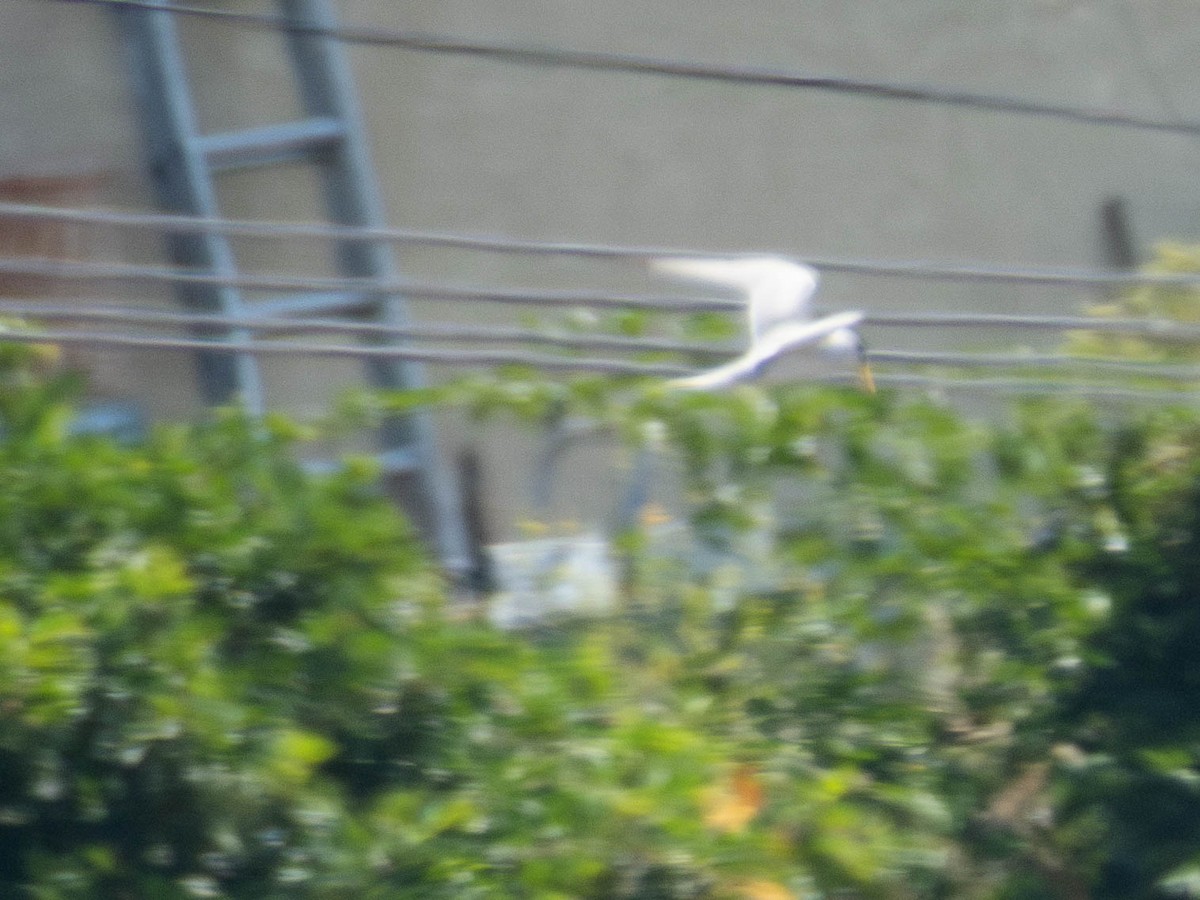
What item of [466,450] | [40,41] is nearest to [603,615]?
[466,450]

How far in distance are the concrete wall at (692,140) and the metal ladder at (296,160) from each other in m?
0.08

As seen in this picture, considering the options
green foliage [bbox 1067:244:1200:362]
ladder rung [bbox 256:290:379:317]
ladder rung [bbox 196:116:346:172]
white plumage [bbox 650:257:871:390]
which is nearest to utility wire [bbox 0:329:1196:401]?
white plumage [bbox 650:257:871:390]

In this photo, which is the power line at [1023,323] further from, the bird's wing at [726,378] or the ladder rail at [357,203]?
the ladder rail at [357,203]

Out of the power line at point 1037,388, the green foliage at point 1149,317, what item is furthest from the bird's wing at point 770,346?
the green foliage at point 1149,317

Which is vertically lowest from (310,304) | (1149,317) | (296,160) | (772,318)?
(772,318)

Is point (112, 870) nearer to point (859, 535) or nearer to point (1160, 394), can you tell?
point (859, 535)

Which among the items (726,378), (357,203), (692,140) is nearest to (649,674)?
(726,378)

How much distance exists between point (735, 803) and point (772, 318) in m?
1.18

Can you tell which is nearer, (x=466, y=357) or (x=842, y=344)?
(x=842, y=344)

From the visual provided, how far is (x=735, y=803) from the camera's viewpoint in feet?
12.1

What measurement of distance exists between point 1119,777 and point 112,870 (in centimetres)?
224

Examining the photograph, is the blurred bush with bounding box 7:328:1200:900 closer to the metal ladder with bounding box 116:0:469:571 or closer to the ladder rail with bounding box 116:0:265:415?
the metal ladder with bounding box 116:0:469:571

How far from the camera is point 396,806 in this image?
365cm

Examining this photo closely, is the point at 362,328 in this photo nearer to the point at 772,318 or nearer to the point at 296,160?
the point at 772,318
